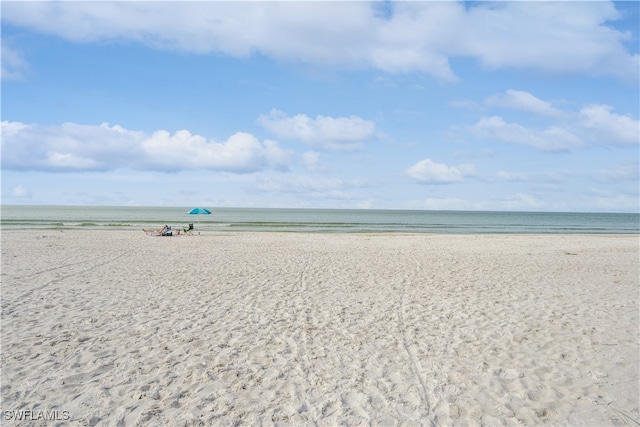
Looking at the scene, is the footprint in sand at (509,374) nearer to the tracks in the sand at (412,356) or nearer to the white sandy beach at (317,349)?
the white sandy beach at (317,349)

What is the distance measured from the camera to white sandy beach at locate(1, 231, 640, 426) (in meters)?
5.12

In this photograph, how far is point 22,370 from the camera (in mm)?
5984

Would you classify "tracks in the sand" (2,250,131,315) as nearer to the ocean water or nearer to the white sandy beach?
the white sandy beach

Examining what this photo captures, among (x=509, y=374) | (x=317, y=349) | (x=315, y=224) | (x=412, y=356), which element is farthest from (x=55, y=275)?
(x=315, y=224)

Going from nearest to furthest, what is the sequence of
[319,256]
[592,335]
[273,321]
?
[592,335] < [273,321] < [319,256]

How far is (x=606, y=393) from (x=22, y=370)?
8.19 metres

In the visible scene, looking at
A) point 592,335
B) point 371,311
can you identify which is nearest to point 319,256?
point 371,311

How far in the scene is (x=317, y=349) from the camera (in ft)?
23.0

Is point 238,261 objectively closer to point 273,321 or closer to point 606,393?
point 273,321

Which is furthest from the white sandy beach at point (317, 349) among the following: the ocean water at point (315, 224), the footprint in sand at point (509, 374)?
the ocean water at point (315, 224)

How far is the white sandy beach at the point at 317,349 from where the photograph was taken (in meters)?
5.12

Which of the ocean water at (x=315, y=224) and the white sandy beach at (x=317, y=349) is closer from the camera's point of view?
the white sandy beach at (x=317, y=349)

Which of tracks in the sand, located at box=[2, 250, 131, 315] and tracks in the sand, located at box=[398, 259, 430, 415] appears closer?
tracks in the sand, located at box=[398, 259, 430, 415]

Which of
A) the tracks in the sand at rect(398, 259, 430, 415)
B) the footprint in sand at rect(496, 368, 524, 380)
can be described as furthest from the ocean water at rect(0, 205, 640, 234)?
the footprint in sand at rect(496, 368, 524, 380)
